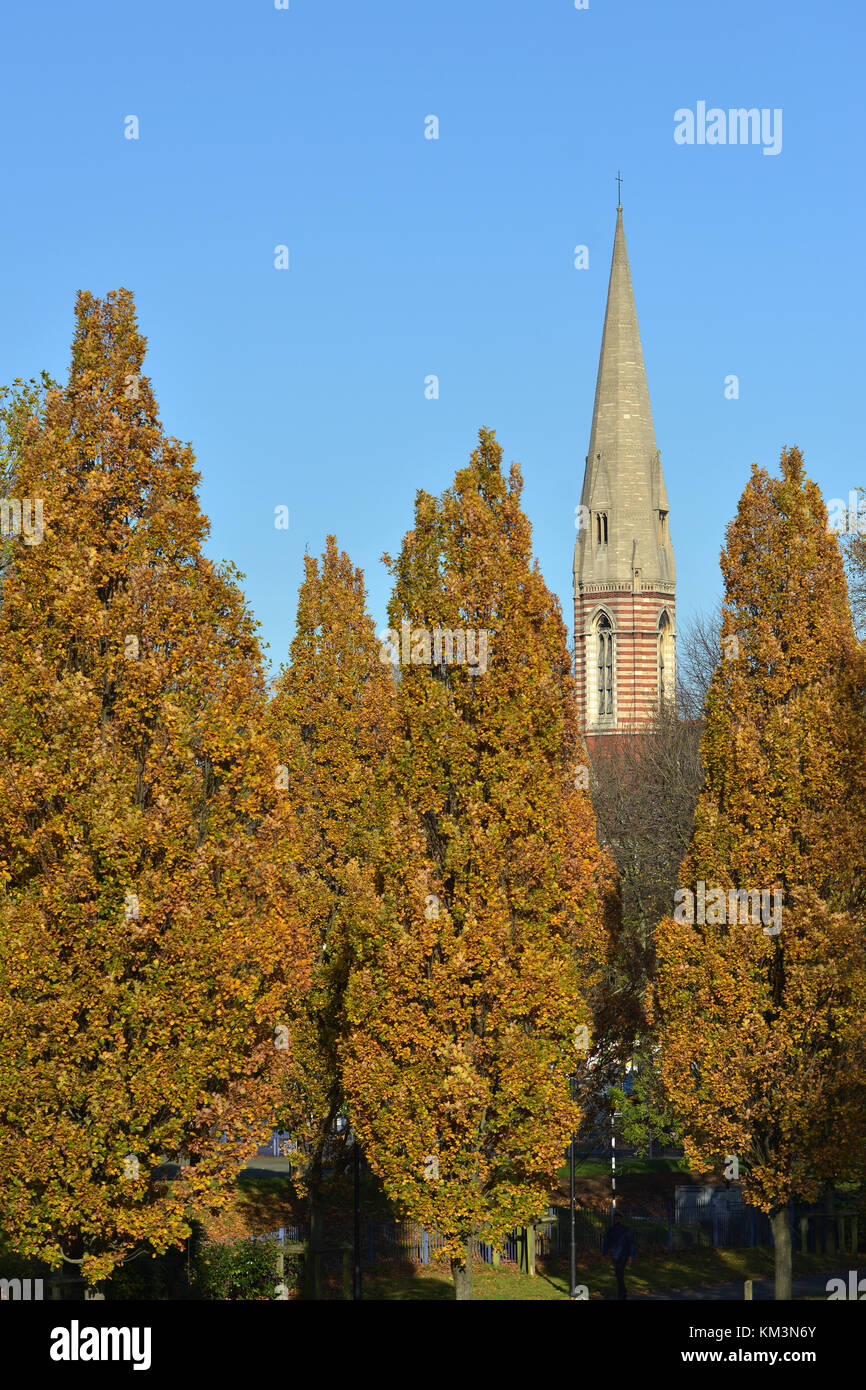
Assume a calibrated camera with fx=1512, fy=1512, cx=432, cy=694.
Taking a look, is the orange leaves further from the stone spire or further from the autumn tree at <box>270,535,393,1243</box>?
the stone spire

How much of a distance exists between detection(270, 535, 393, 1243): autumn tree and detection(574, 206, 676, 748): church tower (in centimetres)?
7024

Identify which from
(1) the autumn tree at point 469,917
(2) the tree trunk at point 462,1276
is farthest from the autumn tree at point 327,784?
(2) the tree trunk at point 462,1276

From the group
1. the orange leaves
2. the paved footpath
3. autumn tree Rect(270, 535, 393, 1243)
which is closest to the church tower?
autumn tree Rect(270, 535, 393, 1243)

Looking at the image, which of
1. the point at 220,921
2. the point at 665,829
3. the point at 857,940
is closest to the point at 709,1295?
the point at 857,940

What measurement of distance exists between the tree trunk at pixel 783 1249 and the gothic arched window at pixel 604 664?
267 ft

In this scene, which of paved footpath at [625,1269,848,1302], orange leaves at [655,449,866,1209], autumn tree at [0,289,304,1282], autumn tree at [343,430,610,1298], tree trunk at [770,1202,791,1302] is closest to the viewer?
autumn tree at [0,289,304,1282]

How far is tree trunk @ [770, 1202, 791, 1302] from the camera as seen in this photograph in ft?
74.7

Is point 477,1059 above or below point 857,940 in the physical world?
below

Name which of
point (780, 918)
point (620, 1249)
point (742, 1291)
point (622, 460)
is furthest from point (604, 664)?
point (780, 918)

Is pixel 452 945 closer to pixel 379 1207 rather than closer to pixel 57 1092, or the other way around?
pixel 57 1092

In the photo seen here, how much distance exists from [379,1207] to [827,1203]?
1000cm

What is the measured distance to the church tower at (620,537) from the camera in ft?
340
